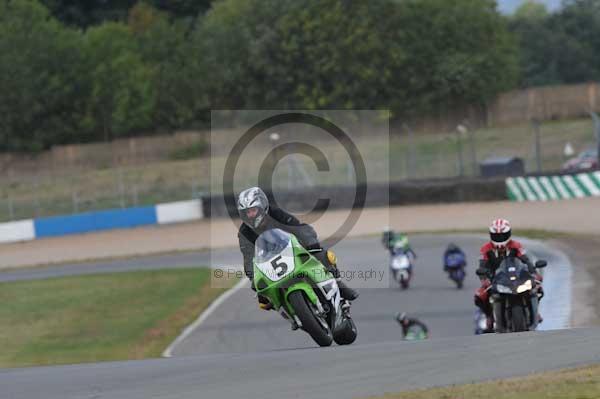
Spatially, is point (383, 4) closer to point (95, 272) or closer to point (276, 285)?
point (95, 272)

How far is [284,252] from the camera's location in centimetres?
923

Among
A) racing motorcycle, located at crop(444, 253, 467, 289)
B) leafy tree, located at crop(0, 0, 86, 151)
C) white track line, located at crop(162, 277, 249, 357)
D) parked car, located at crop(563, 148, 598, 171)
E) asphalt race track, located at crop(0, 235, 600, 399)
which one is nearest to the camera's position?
asphalt race track, located at crop(0, 235, 600, 399)

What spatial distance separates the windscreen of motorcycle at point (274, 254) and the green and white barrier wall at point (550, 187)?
22881mm

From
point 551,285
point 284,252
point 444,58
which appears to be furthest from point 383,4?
point 284,252

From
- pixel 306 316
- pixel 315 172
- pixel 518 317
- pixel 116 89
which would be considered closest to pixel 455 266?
pixel 518 317

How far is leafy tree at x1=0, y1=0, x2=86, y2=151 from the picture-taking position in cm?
5812

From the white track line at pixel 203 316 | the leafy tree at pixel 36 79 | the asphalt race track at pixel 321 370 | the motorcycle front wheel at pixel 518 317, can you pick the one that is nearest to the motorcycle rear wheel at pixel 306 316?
the asphalt race track at pixel 321 370

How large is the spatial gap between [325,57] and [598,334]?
4887 centimetres

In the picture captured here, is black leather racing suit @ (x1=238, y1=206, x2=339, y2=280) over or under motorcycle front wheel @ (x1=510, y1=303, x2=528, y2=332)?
over

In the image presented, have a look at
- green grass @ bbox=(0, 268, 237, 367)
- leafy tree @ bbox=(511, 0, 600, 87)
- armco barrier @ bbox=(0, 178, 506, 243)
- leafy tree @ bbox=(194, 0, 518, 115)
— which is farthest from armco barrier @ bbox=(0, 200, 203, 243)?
leafy tree @ bbox=(511, 0, 600, 87)

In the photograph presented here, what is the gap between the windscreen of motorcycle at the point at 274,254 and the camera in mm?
9172

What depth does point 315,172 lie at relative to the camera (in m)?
36.8

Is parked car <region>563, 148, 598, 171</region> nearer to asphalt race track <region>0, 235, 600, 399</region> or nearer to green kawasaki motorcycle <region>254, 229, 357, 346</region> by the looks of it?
green kawasaki motorcycle <region>254, 229, 357, 346</region>

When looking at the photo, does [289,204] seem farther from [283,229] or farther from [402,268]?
[283,229]
